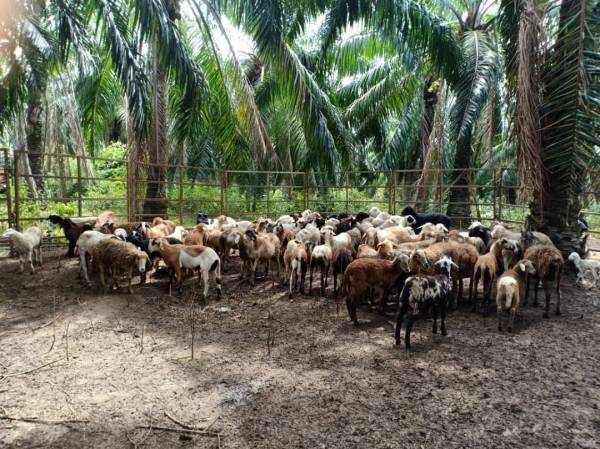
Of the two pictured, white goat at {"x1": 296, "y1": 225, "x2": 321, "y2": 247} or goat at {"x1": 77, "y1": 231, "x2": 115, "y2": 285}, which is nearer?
goat at {"x1": 77, "y1": 231, "x2": 115, "y2": 285}

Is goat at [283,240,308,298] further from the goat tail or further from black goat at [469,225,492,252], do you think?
black goat at [469,225,492,252]

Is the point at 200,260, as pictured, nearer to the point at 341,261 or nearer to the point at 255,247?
the point at 255,247

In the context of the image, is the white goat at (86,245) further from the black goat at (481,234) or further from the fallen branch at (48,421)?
the black goat at (481,234)

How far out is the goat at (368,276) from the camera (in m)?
6.61

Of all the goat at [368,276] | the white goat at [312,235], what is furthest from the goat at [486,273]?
the white goat at [312,235]

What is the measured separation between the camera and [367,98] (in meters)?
20.5

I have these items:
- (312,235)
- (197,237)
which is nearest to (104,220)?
(197,237)

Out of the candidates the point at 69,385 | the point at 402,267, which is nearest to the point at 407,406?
the point at 402,267

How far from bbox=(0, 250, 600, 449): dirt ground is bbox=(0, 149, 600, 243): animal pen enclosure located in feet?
11.3

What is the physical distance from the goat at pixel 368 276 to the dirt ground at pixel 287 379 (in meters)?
0.40

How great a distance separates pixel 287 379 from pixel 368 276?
2.38 metres

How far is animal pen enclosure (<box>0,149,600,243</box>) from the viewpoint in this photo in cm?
1155

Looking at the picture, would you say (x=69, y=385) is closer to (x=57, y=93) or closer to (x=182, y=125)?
(x=182, y=125)

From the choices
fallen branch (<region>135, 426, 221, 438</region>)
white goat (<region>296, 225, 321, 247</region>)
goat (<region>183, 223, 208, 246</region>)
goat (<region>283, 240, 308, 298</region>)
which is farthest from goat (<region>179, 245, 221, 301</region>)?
fallen branch (<region>135, 426, 221, 438</region>)
